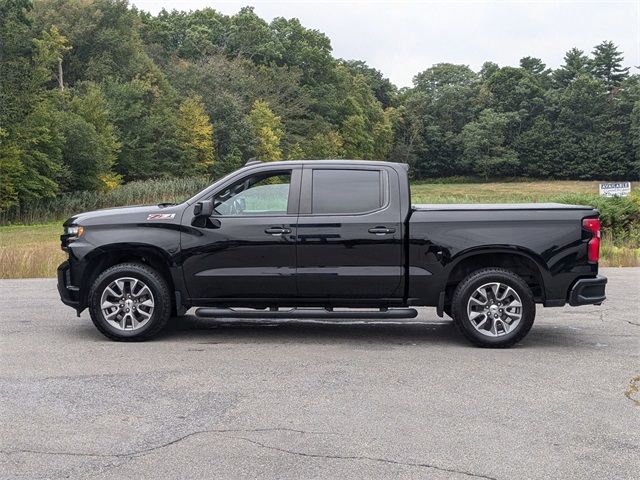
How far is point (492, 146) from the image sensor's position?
110 meters

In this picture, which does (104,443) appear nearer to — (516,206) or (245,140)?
(516,206)

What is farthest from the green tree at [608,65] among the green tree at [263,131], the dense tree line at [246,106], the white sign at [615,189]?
the white sign at [615,189]

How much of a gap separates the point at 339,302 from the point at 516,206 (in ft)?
A: 6.97

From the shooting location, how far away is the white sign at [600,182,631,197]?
20500 mm

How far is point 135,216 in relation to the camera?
305 inches

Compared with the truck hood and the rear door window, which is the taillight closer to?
the rear door window

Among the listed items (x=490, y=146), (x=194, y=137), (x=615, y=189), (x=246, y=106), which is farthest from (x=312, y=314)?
(x=490, y=146)

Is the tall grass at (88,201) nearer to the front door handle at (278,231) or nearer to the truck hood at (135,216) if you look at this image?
the truck hood at (135,216)

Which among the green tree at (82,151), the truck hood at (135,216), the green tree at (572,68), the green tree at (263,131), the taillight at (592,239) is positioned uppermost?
the green tree at (572,68)

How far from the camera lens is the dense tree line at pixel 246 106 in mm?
44438

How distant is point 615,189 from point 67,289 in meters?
17.2

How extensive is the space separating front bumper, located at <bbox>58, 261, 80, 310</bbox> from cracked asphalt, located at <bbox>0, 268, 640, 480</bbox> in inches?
15.9

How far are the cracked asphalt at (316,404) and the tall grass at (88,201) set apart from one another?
108 ft

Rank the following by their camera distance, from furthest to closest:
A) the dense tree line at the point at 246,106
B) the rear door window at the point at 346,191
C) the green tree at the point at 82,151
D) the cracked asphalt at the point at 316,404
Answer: the green tree at the point at 82,151 → the dense tree line at the point at 246,106 → the rear door window at the point at 346,191 → the cracked asphalt at the point at 316,404
